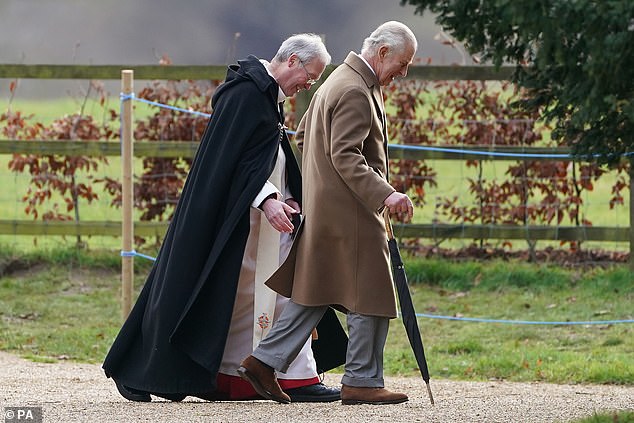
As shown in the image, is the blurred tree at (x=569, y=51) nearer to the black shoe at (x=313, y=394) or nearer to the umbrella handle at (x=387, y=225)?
the umbrella handle at (x=387, y=225)

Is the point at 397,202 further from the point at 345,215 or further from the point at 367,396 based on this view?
the point at 367,396

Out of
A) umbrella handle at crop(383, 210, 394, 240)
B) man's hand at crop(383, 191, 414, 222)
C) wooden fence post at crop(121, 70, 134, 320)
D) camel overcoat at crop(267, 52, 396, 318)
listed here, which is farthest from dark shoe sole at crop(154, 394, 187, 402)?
wooden fence post at crop(121, 70, 134, 320)

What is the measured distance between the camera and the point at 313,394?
5.73 m

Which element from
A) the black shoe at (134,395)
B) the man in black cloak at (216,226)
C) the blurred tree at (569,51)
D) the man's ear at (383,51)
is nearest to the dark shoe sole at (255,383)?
the man in black cloak at (216,226)

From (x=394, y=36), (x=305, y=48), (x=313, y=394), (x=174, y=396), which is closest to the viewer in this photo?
(x=394, y=36)

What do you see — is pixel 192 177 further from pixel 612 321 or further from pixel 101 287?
pixel 101 287

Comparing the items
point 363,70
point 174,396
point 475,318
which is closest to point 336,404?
point 174,396

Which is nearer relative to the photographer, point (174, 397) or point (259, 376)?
point (259, 376)

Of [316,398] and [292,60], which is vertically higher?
[292,60]

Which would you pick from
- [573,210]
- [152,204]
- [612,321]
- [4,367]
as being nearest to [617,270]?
[573,210]

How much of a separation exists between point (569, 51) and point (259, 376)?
6.46ft

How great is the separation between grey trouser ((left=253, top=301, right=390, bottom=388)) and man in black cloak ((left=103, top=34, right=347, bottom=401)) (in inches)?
10.7

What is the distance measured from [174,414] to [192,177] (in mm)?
1054

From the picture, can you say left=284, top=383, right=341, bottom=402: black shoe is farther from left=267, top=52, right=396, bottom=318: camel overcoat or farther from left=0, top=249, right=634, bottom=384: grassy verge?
left=0, top=249, right=634, bottom=384: grassy verge
